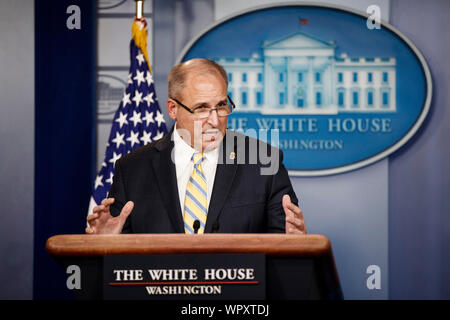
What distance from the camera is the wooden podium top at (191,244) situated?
2.90 feet

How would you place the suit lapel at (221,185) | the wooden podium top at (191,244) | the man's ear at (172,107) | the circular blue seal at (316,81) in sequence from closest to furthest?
1. the wooden podium top at (191,244)
2. the suit lapel at (221,185)
3. the man's ear at (172,107)
4. the circular blue seal at (316,81)

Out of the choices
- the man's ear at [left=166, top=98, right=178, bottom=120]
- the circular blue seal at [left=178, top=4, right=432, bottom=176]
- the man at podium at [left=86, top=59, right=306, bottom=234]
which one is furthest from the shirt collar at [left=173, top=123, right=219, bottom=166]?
the circular blue seal at [left=178, top=4, right=432, bottom=176]

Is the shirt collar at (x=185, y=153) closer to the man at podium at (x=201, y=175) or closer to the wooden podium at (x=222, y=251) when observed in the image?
the man at podium at (x=201, y=175)

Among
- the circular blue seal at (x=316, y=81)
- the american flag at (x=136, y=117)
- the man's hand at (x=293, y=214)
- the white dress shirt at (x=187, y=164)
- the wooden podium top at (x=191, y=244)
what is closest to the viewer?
the wooden podium top at (x=191, y=244)

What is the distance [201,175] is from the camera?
163cm

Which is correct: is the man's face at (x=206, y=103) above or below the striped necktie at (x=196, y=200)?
above

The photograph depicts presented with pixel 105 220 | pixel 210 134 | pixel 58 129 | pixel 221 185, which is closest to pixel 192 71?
pixel 210 134

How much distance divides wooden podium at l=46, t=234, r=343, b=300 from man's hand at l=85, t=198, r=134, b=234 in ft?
0.85

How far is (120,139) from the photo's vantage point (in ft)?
8.80

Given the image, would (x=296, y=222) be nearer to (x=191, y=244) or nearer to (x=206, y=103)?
(x=191, y=244)

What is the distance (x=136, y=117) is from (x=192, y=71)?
1.06 metres

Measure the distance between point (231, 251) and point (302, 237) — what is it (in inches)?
5.8

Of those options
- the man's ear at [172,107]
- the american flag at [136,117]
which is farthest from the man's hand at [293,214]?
the american flag at [136,117]

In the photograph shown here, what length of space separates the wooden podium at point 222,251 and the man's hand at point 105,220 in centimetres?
26
